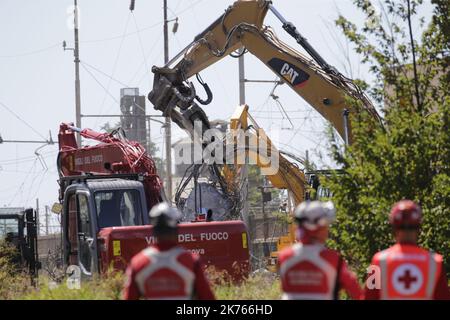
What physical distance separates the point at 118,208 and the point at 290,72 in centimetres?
602

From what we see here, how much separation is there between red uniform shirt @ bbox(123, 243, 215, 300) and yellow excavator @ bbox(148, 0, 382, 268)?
44.1 feet

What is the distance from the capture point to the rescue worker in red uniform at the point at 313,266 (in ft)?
28.3

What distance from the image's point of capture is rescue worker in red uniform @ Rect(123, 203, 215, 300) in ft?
28.1

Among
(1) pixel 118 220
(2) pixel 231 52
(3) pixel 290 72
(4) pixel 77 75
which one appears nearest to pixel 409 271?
(1) pixel 118 220

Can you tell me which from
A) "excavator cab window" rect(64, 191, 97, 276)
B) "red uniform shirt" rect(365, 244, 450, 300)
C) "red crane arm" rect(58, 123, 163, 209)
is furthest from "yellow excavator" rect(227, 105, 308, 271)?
"red uniform shirt" rect(365, 244, 450, 300)

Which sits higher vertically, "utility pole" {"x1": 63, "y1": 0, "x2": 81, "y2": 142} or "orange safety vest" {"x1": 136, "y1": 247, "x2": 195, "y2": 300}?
"utility pole" {"x1": 63, "y1": 0, "x2": 81, "y2": 142}

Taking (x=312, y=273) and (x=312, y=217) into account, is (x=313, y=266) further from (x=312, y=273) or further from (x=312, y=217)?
(x=312, y=217)

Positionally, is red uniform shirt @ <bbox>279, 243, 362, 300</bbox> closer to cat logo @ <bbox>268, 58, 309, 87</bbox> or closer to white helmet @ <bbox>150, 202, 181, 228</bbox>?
white helmet @ <bbox>150, 202, 181, 228</bbox>

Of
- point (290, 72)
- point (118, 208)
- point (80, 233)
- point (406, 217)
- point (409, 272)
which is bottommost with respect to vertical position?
point (409, 272)

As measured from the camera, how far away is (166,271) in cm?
855

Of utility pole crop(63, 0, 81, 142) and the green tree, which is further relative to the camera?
utility pole crop(63, 0, 81, 142)

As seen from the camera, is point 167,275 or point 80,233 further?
point 80,233

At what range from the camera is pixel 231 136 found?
26.3 m

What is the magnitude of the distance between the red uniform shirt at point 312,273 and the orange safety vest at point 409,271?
42 centimetres
